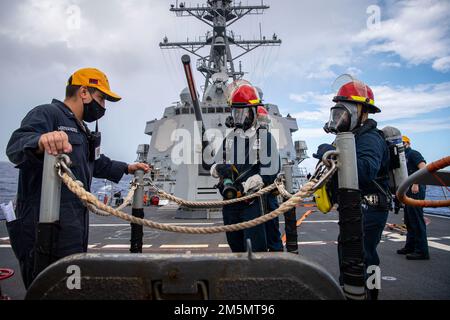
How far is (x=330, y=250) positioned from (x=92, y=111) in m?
4.62

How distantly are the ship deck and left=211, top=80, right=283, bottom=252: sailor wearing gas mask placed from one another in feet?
4.39

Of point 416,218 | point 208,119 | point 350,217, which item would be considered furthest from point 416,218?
point 208,119

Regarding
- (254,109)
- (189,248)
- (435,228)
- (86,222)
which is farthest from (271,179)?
(435,228)

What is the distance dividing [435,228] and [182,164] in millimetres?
8755

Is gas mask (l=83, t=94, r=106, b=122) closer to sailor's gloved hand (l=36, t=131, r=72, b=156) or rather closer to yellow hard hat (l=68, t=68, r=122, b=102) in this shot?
yellow hard hat (l=68, t=68, r=122, b=102)

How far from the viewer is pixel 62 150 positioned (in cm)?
132

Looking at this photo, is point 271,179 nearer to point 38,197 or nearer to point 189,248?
point 38,197

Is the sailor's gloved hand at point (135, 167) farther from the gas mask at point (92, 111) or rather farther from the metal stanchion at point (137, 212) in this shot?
the gas mask at point (92, 111)

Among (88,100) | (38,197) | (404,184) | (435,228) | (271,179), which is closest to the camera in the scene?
(404,184)

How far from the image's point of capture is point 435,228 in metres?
7.00

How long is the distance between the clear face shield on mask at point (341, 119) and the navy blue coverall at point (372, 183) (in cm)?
12

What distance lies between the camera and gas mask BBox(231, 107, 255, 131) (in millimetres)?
2947

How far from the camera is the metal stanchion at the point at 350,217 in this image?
1.41 m

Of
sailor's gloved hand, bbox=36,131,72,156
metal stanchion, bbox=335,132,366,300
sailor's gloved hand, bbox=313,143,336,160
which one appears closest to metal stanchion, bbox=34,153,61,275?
sailor's gloved hand, bbox=36,131,72,156
